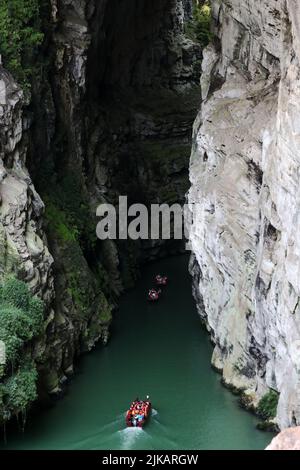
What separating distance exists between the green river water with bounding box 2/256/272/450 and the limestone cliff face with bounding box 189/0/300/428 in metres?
1.21

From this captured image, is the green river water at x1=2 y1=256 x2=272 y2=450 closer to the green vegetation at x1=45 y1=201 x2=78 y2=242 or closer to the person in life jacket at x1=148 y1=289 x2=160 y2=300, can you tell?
the person in life jacket at x1=148 y1=289 x2=160 y2=300

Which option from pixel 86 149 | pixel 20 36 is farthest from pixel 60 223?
pixel 20 36

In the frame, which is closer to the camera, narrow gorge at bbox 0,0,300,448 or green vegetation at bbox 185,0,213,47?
narrow gorge at bbox 0,0,300,448

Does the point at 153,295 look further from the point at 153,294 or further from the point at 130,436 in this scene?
the point at 130,436

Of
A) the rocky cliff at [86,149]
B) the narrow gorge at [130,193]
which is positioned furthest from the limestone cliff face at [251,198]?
the rocky cliff at [86,149]

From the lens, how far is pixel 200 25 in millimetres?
55406

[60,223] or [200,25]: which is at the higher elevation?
[200,25]

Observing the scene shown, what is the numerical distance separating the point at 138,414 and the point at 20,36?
1726 centimetres

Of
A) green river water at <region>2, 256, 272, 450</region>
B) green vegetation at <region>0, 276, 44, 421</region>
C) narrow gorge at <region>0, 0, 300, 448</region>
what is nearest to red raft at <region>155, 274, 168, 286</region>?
narrow gorge at <region>0, 0, 300, 448</region>

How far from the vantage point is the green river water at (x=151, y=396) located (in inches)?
1129

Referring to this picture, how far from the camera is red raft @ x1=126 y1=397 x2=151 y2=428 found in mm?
29438

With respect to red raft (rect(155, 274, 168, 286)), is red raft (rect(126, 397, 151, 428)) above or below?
below

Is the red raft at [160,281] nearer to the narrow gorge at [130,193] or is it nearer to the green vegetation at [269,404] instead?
the narrow gorge at [130,193]

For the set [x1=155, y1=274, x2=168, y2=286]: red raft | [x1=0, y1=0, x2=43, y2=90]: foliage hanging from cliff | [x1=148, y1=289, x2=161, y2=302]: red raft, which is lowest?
[x1=148, y1=289, x2=161, y2=302]: red raft
